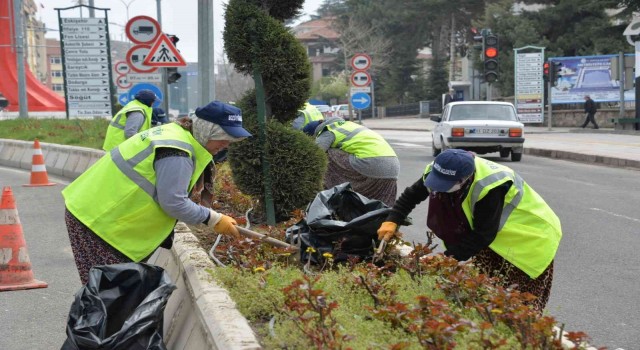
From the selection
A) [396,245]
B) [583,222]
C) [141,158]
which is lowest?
[583,222]

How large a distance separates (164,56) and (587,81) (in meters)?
30.1

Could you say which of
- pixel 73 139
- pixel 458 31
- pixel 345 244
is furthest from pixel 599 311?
pixel 458 31

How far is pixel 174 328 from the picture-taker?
17.3 feet

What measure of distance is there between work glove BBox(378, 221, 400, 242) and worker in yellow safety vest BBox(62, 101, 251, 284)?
107 centimetres

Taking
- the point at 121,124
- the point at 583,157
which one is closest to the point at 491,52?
the point at 583,157

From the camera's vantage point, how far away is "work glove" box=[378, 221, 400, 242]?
557 centimetres

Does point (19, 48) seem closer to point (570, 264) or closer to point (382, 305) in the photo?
point (570, 264)

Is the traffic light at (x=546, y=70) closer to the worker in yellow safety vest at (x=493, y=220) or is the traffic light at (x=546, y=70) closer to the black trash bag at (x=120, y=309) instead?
the worker in yellow safety vest at (x=493, y=220)

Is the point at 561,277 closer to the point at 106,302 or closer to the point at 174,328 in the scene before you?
the point at 174,328

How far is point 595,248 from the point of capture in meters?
9.73

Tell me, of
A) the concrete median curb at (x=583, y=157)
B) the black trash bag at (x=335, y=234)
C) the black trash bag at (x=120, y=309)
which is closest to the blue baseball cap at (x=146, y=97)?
the black trash bag at (x=335, y=234)

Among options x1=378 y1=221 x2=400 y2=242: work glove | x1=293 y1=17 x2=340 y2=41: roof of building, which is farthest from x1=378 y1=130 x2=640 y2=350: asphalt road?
x1=293 y1=17 x2=340 y2=41: roof of building

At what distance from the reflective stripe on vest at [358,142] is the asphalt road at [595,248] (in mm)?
1965

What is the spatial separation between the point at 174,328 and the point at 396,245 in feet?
5.39
